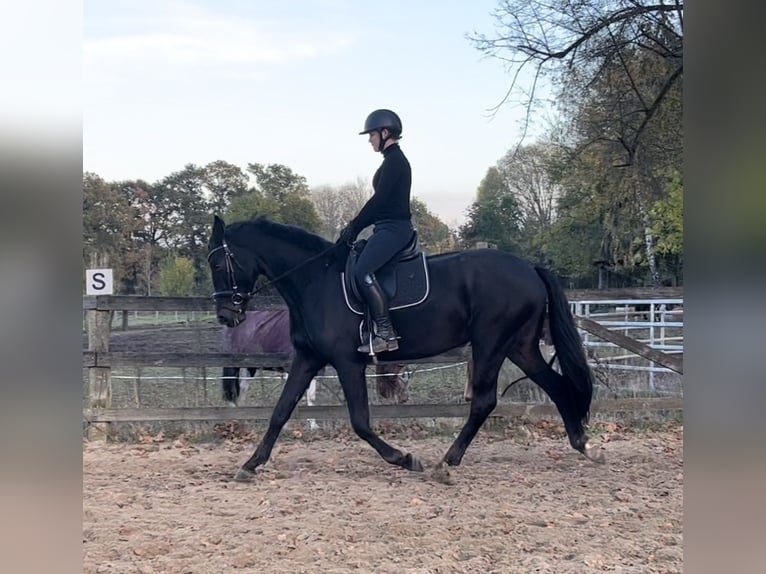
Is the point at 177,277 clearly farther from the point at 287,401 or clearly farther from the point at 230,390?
the point at 287,401

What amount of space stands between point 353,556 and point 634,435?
4275 millimetres

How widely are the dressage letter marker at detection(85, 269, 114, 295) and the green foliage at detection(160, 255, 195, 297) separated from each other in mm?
3197


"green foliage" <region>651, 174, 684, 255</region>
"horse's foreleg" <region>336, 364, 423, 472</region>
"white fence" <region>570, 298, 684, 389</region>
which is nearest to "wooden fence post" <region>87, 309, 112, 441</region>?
"horse's foreleg" <region>336, 364, 423, 472</region>

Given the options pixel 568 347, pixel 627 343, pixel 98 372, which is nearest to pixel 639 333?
pixel 627 343

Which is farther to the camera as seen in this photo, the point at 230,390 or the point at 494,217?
the point at 494,217

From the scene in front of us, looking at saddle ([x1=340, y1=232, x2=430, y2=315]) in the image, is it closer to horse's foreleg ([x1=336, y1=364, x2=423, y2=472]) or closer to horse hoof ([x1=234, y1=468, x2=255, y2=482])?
horse's foreleg ([x1=336, y1=364, x2=423, y2=472])

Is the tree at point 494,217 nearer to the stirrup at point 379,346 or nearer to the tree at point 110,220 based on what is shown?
the stirrup at point 379,346

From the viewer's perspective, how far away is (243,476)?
5043mm

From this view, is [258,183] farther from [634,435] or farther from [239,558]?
[239,558]

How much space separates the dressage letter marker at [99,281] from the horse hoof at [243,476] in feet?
7.65

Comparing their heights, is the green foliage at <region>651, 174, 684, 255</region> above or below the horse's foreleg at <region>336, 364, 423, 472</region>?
above

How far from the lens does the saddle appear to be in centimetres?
500

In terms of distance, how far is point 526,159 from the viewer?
1132cm

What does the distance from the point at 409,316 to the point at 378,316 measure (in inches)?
12.0
